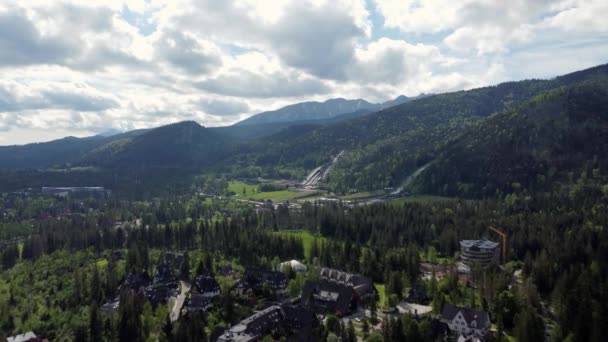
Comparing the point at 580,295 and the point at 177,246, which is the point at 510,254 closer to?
the point at 580,295

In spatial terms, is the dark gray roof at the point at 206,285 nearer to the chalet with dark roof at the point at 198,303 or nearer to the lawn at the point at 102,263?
the chalet with dark roof at the point at 198,303

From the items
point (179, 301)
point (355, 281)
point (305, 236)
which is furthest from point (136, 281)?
point (305, 236)

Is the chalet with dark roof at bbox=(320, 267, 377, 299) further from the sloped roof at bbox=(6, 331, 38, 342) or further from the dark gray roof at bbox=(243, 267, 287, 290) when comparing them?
the sloped roof at bbox=(6, 331, 38, 342)

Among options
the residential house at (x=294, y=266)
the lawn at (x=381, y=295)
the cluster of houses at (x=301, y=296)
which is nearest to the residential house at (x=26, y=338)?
the cluster of houses at (x=301, y=296)

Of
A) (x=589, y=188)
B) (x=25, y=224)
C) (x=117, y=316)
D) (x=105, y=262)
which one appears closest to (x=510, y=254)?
(x=589, y=188)

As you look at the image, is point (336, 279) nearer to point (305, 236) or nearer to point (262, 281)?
point (262, 281)

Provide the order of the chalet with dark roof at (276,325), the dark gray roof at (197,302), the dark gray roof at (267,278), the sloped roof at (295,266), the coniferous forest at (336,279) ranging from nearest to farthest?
1. the chalet with dark roof at (276,325)
2. the coniferous forest at (336,279)
3. the dark gray roof at (197,302)
4. the dark gray roof at (267,278)
5. the sloped roof at (295,266)

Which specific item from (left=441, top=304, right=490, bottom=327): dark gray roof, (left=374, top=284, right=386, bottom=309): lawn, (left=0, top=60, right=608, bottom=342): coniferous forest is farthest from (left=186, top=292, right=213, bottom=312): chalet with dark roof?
(left=441, top=304, right=490, bottom=327): dark gray roof
